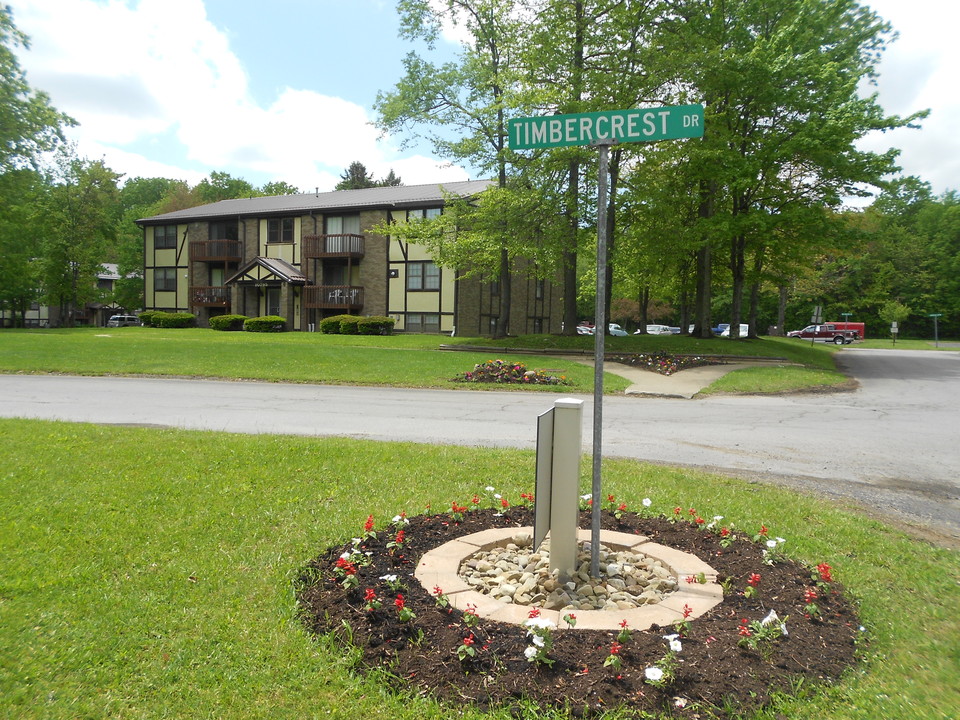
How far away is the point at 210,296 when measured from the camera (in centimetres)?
4300

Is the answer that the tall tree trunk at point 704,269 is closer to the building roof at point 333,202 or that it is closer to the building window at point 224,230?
the building roof at point 333,202

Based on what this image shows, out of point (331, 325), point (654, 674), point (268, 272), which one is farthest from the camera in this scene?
point (268, 272)

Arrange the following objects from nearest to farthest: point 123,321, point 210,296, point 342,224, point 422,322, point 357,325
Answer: point 357,325 → point 422,322 → point 342,224 → point 210,296 → point 123,321

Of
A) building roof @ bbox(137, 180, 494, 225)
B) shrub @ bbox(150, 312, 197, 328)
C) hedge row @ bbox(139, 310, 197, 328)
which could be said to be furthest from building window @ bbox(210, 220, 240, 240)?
shrub @ bbox(150, 312, 197, 328)

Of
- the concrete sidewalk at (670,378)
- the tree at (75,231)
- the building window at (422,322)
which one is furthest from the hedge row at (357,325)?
the tree at (75,231)

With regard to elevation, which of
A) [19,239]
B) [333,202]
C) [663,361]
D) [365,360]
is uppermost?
[333,202]

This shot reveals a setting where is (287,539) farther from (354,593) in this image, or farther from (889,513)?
(889,513)

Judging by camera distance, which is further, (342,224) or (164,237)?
(164,237)

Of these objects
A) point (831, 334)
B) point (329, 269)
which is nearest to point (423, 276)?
point (329, 269)

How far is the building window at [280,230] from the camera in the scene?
41.2 metres

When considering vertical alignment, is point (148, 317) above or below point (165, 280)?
below

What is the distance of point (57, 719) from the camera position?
2635 mm

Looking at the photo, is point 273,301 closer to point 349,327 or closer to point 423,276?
point 349,327

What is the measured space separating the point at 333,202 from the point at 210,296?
10.6 m
